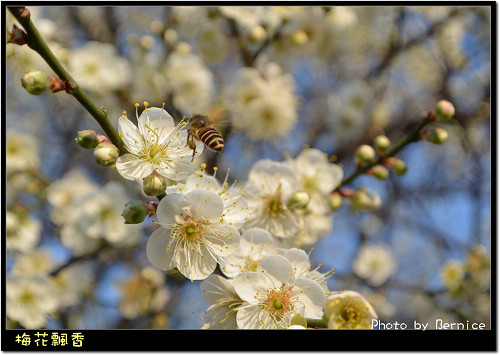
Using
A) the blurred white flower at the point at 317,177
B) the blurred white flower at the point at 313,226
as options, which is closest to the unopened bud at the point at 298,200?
the blurred white flower at the point at 313,226

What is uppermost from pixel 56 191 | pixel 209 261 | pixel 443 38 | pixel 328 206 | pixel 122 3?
pixel 443 38

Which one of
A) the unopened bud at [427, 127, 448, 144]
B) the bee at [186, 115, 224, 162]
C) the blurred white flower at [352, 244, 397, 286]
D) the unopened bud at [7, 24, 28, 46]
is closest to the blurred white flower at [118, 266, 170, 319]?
the bee at [186, 115, 224, 162]

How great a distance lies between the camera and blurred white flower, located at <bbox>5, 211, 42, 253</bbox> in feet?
10.4

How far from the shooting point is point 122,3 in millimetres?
2170

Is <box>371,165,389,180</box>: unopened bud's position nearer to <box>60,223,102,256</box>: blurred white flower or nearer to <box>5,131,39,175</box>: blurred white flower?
<box>60,223,102,256</box>: blurred white flower

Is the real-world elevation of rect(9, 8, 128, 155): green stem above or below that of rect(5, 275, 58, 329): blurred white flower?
above

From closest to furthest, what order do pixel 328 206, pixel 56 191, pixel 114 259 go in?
pixel 328 206, pixel 56 191, pixel 114 259

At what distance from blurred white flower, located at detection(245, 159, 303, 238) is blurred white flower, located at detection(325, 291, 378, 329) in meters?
0.42

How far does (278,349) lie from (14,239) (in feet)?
7.74

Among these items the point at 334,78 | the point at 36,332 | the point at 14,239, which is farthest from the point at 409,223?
the point at 36,332

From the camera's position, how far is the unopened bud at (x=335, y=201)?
244 centimetres

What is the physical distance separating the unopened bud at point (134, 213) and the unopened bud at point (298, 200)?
31.4 inches

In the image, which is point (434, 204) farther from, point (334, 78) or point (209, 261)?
point (209, 261)

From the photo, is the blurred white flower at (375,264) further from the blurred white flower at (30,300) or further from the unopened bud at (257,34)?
the blurred white flower at (30,300)
